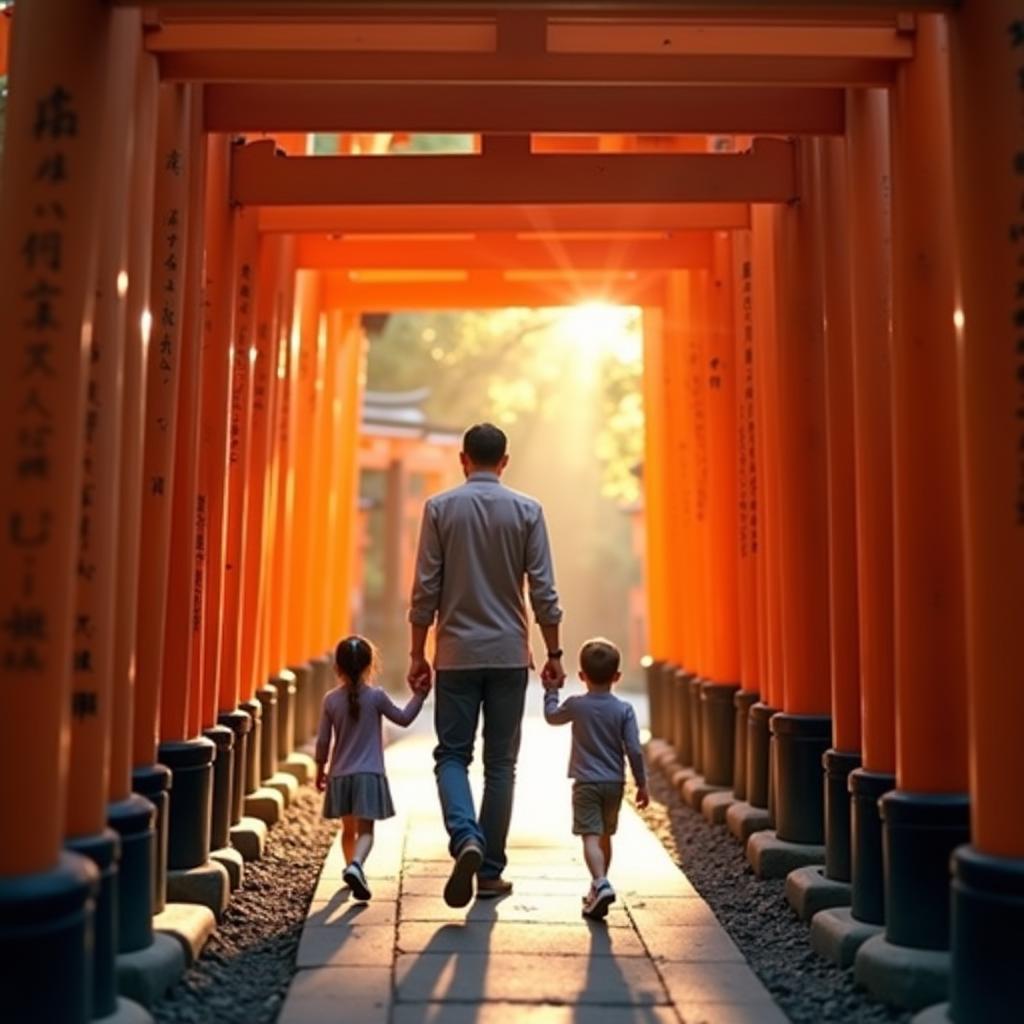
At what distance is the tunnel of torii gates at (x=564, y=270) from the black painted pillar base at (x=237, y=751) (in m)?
0.02

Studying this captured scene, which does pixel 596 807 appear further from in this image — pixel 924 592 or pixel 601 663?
pixel 924 592

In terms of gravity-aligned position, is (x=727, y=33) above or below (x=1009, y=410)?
above

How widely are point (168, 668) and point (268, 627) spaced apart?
2.71 m

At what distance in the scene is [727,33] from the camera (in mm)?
4164

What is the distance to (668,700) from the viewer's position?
8898 mm

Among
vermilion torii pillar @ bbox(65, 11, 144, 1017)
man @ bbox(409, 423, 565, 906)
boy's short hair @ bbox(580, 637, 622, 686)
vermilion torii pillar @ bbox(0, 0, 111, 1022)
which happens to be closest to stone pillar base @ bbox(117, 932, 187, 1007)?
vermilion torii pillar @ bbox(65, 11, 144, 1017)

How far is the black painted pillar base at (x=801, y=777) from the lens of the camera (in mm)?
5102

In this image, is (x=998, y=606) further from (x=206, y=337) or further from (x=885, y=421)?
(x=206, y=337)

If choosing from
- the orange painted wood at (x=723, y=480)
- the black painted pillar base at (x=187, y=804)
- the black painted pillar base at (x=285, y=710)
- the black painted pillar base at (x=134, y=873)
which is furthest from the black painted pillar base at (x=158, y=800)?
the orange painted wood at (x=723, y=480)

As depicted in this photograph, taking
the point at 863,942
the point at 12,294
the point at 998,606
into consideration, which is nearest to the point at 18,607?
the point at 12,294

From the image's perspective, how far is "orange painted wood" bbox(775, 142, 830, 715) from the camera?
5.27 meters

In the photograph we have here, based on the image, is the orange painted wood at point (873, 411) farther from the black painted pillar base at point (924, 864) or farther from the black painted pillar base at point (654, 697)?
the black painted pillar base at point (654, 697)

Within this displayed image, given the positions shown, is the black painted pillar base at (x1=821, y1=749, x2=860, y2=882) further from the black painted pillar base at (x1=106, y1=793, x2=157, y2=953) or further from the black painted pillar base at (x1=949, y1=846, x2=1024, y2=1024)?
the black painted pillar base at (x1=106, y1=793, x2=157, y2=953)

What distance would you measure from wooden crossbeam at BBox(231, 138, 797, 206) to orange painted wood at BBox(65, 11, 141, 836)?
1.94 m
